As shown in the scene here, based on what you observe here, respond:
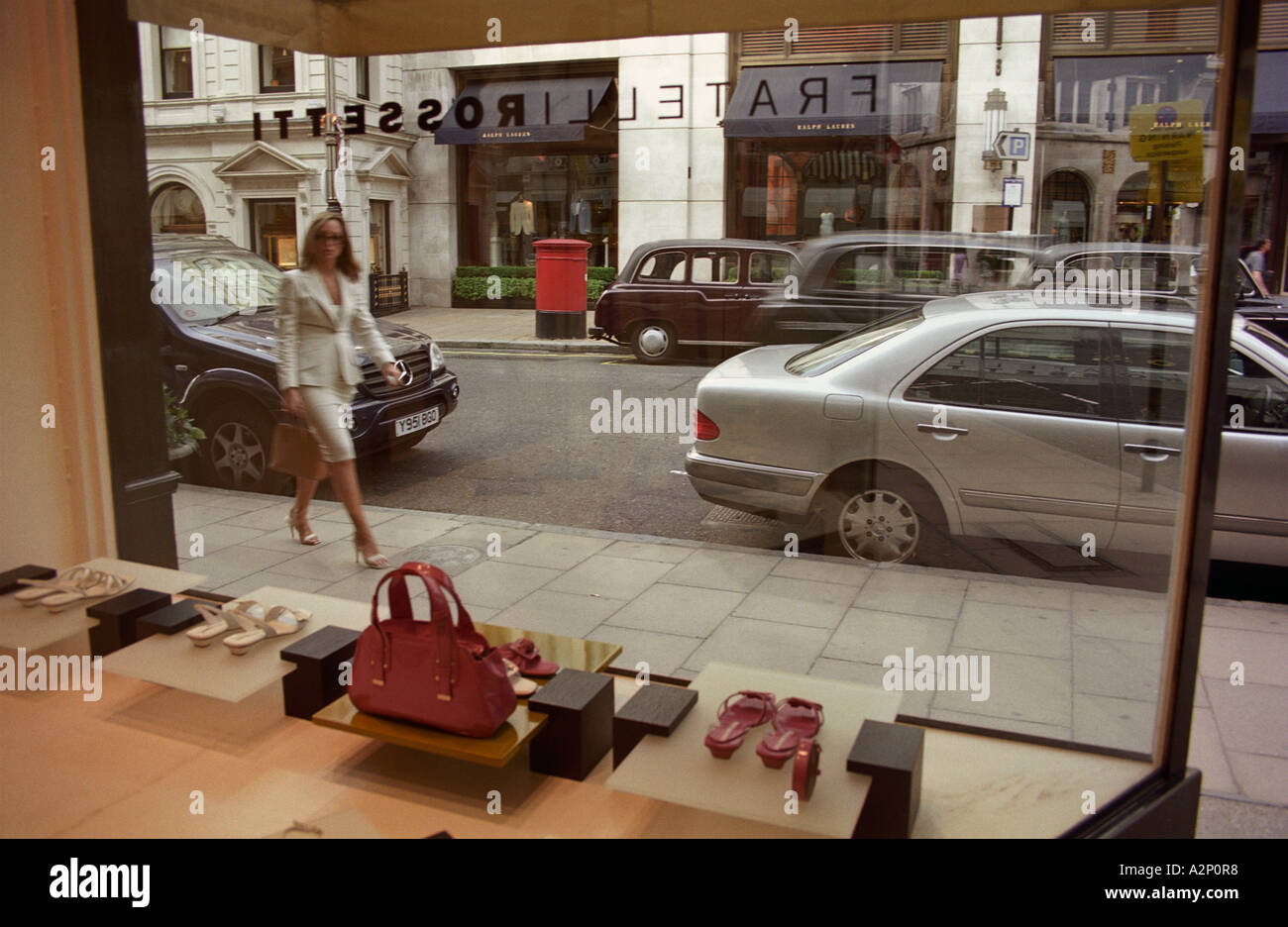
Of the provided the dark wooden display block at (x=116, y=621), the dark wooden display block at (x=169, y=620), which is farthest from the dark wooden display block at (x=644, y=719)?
the dark wooden display block at (x=116, y=621)

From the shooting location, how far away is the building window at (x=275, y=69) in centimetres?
356

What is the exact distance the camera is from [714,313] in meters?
4.33

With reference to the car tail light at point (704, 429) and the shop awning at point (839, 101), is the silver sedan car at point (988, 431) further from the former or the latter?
the shop awning at point (839, 101)

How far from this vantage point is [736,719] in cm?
201

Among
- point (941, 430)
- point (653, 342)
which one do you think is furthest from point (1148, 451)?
point (653, 342)

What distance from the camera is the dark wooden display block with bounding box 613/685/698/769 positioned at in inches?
77.9

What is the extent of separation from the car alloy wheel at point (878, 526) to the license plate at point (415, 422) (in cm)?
247

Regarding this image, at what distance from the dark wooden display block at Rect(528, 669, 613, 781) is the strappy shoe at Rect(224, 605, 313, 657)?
31.2 inches

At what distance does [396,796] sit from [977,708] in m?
2.01

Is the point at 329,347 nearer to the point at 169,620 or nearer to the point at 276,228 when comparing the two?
the point at 276,228

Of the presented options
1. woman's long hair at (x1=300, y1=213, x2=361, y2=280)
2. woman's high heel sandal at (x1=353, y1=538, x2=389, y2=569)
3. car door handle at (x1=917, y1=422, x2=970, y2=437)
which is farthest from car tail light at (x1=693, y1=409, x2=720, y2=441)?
woman's long hair at (x1=300, y1=213, x2=361, y2=280)

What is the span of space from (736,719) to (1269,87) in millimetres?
2291

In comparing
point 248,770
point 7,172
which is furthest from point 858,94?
point 248,770
